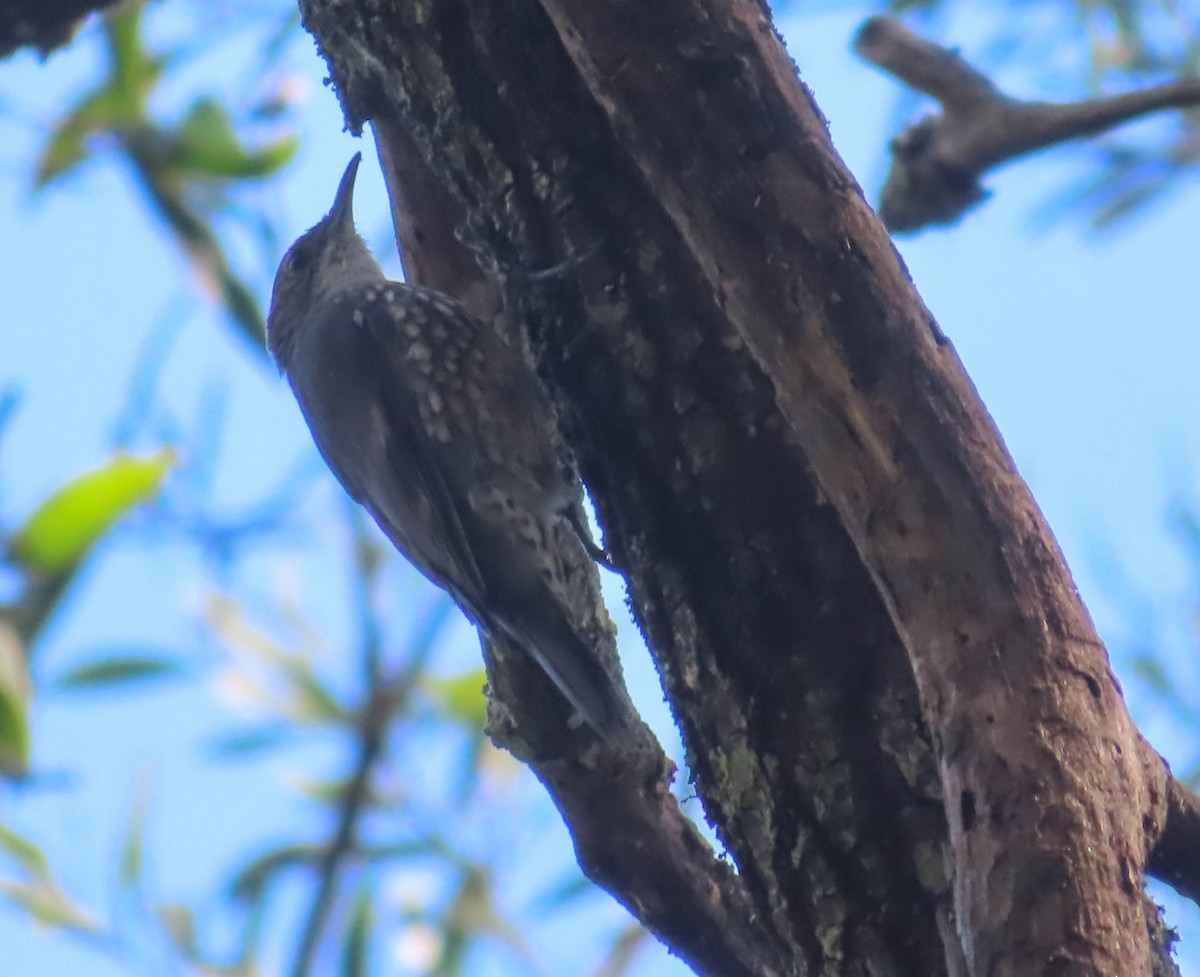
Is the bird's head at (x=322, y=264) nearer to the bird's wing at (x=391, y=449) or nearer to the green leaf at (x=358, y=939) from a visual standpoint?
the bird's wing at (x=391, y=449)

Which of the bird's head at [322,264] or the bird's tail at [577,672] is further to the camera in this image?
the bird's head at [322,264]

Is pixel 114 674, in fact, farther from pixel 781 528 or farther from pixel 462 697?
pixel 781 528

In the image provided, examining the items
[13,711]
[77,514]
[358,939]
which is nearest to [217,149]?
[77,514]

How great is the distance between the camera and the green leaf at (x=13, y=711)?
359 centimetres

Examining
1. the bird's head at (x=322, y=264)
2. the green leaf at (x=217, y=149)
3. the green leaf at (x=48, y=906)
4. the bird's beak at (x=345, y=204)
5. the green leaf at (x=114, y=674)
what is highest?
→ the green leaf at (x=217, y=149)

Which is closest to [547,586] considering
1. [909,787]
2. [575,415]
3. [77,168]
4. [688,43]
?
[575,415]

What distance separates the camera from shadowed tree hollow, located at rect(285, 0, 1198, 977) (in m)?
1.58

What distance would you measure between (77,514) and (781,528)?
2.47 metres

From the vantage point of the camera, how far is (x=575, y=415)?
82.9 inches

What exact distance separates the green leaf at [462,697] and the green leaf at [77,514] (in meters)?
1.01

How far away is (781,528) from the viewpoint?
6.49ft

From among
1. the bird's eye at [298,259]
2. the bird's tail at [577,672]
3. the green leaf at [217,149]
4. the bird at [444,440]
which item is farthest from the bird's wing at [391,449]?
the green leaf at [217,149]

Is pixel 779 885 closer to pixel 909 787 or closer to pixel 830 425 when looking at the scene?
pixel 909 787

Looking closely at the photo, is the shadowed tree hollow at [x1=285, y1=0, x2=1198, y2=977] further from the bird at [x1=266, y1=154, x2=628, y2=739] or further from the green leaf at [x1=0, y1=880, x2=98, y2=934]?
the green leaf at [x1=0, y1=880, x2=98, y2=934]
